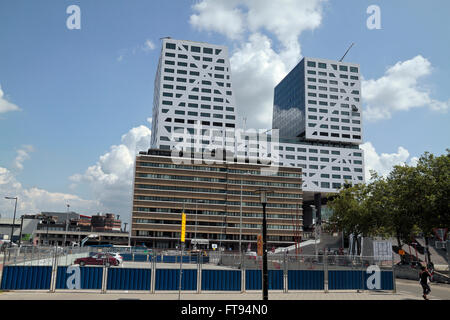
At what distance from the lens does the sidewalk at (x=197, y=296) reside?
17766mm

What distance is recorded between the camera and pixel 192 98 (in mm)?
125688

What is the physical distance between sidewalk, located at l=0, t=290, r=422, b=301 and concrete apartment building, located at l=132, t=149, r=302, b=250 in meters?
84.1

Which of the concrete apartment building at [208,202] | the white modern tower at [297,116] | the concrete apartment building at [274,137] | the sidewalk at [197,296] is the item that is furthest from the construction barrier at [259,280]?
the white modern tower at [297,116]

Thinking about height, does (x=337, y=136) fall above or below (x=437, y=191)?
above

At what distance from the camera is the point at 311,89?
135 meters

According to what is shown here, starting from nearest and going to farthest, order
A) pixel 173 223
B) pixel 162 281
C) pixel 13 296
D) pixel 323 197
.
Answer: pixel 13 296 → pixel 162 281 → pixel 173 223 → pixel 323 197

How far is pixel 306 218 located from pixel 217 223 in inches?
1898

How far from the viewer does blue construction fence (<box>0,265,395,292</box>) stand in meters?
19.2

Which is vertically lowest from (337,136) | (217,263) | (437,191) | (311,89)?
(217,263)

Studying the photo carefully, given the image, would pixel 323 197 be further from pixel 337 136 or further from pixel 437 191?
pixel 437 191

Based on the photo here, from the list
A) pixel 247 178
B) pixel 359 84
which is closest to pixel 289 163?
pixel 247 178

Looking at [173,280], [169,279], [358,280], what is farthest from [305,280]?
[169,279]

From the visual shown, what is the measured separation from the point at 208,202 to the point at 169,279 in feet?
303
